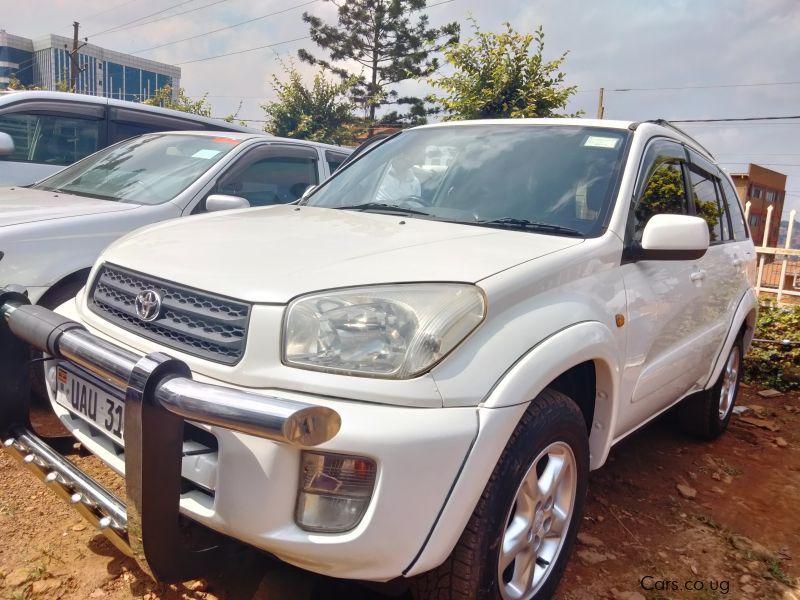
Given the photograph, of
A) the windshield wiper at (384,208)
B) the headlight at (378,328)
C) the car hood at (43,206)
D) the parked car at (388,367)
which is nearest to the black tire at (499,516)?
the parked car at (388,367)

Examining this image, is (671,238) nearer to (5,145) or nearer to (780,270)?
(5,145)

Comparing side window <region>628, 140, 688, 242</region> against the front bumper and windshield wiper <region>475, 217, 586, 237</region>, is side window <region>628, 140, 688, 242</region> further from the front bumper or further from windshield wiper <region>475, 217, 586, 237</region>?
the front bumper

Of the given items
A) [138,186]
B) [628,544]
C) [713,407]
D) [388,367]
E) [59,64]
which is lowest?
[628,544]

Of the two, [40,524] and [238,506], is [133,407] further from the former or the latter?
[40,524]

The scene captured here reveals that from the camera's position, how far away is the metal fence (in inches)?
506

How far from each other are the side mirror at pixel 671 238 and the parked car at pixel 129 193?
7.16 ft

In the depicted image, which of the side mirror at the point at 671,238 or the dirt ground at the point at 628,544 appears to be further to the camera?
the side mirror at the point at 671,238

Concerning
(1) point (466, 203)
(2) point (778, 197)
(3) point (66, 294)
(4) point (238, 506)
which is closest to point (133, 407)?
(4) point (238, 506)

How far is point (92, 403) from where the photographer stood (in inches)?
79.0

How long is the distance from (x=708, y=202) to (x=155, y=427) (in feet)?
10.6

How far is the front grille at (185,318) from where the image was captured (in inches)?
68.0

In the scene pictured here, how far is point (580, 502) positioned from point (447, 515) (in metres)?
0.86

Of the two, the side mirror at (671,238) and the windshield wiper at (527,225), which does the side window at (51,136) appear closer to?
the windshield wiper at (527,225)

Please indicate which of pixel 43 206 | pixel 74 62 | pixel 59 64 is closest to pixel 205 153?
pixel 43 206
